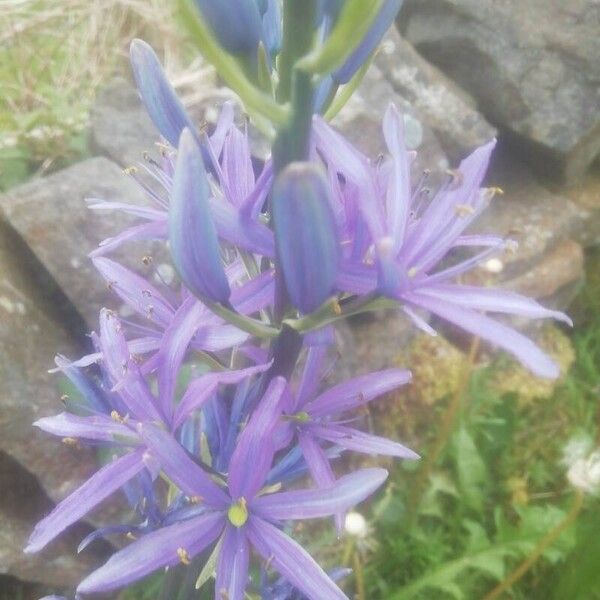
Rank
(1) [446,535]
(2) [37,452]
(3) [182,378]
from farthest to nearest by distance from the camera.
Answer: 1. (1) [446,535]
2. (2) [37,452]
3. (3) [182,378]

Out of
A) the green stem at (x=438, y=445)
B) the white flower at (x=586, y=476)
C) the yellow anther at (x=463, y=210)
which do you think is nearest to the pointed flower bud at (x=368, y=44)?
the yellow anther at (x=463, y=210)

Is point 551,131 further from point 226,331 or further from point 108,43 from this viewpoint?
point 226,331

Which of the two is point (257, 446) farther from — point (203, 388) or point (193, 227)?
point (193, 227)

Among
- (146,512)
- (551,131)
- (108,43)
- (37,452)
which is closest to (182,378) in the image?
(37,452)

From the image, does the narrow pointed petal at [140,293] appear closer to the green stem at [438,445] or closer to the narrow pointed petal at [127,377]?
the narrow pointed petal at [127,377]

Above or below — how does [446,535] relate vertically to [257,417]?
below

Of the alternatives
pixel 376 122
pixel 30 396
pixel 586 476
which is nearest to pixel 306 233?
pixel 586 476
